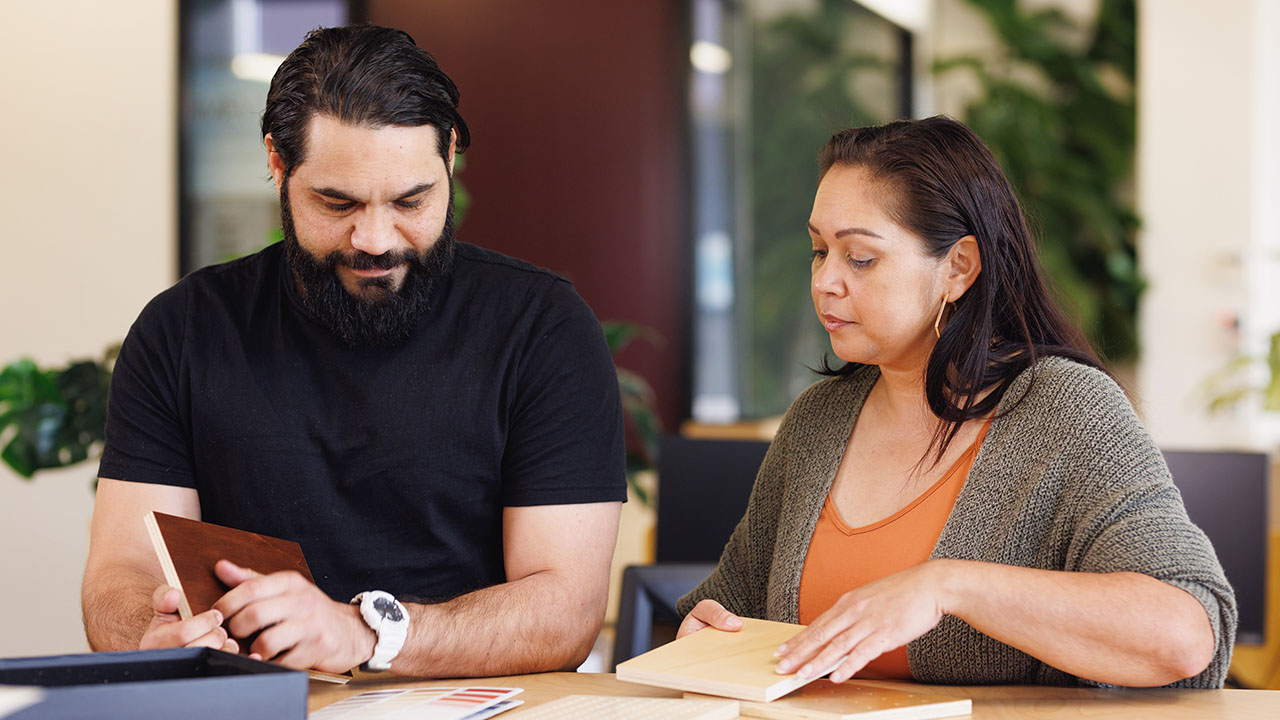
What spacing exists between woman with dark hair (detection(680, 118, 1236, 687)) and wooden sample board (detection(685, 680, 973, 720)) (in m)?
0.04

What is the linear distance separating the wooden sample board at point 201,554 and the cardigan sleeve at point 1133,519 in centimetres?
90

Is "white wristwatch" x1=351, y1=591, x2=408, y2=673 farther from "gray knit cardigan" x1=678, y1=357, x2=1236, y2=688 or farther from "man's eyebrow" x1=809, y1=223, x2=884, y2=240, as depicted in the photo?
"man's eyebrow" x1=809, y1=223, x2=884, y2=240

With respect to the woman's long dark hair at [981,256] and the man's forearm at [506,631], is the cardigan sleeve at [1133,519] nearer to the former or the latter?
the woman's long dark hair at [981,256]

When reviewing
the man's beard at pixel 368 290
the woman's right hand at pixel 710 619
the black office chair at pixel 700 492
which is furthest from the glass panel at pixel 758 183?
the woman's right hand at pixel 710 619

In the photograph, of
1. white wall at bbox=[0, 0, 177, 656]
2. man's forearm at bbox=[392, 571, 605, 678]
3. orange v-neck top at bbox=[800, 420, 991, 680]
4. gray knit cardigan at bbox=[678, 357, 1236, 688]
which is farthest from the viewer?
white wall at bbox=[0, 0, 177, 656]

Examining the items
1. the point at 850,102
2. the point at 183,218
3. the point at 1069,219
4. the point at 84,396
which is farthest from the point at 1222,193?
the point at 84,396

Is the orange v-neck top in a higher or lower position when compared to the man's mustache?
lower

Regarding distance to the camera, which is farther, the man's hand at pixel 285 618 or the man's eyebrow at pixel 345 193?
the man's eyebrow at pixel 345 193

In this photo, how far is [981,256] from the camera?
1.58 meters

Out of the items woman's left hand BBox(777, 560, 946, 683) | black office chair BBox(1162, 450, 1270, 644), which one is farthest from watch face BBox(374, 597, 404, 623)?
black office chair BBox(1162, 450, 1270, 644)

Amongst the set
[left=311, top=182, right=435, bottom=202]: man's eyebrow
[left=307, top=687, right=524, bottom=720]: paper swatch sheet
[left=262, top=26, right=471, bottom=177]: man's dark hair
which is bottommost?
[left=307, top=687, right=524, bottom=720]: paper swatch sheet

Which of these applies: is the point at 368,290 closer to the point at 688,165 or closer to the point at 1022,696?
the point at 1022,696

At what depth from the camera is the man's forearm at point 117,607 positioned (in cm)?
147

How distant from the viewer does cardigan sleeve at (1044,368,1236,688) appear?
1.25m
